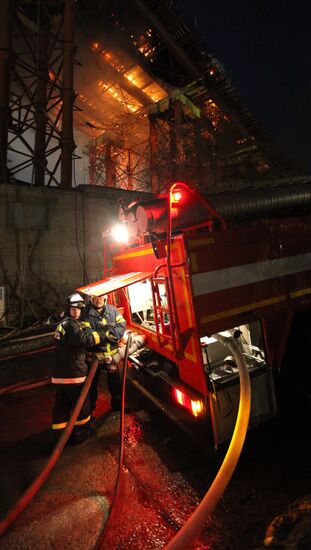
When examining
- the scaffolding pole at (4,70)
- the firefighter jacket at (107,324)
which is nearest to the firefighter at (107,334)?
the firefighter jacket at (107,324)

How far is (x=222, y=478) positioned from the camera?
1.97 meters

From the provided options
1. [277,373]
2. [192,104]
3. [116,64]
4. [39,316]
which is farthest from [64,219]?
[192,104]

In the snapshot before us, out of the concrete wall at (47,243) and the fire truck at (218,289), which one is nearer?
the fire truck at (218,289)

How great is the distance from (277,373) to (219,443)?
1163 mm

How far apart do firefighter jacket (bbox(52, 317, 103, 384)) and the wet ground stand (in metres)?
0.87

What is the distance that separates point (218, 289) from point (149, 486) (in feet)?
6.78

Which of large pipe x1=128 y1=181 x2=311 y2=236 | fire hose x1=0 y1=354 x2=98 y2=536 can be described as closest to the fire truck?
large pipe x1=128 y1=181 x2=311 y2=236

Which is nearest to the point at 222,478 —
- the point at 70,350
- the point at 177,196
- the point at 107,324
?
the point at 70,350

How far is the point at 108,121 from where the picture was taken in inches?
599

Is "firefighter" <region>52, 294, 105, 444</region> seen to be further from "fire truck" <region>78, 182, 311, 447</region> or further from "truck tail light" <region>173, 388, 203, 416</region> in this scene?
"truck tail light" <region>173, 388, 203, 416</region>

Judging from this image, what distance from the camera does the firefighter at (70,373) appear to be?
3059 mm

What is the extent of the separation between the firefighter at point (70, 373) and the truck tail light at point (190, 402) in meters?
1.17

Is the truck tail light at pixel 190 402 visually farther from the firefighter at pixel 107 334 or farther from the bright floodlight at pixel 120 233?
the bright floodlight at pixel 120 233

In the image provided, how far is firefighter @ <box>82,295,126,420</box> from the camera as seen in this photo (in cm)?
348
